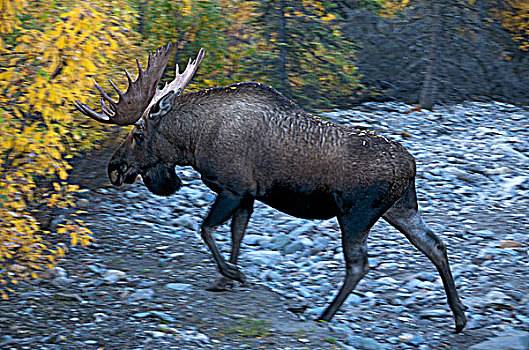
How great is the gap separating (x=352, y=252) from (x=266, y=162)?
98cm

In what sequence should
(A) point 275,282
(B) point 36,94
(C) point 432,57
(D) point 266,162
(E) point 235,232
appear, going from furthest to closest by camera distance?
(C) point 432,57 < (A) point 275,282 < (E) point 235,232 < (D) point 266,162 < (B) point 36,94

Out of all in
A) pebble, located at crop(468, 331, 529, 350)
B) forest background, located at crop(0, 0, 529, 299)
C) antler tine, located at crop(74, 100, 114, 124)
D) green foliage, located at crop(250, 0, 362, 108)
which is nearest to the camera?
pebble, located at crop(468, 331, 529, 350)

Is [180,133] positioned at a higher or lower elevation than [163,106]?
lower

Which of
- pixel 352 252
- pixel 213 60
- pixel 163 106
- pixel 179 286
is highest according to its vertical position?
pixel 163 106

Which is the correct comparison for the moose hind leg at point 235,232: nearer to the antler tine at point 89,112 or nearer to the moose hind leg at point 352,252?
the moose hind leg at point 352,252

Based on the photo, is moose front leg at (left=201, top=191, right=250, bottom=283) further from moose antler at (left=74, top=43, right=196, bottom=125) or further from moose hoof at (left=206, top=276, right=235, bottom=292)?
moose antler at (left=74, top=43, right=196, bottom=125)

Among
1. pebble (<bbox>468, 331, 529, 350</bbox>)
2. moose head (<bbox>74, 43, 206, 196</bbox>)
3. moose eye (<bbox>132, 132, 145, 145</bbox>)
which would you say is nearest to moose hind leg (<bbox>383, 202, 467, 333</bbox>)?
pebble (<bbox>468, 331, 529, 350</bbox>)

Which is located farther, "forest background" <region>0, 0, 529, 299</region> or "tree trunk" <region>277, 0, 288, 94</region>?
"tree trunk" <region>277, 0, 288, 94</region>

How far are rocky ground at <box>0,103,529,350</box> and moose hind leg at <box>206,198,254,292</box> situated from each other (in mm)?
118

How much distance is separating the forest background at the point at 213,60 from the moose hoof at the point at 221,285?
3.78 feet

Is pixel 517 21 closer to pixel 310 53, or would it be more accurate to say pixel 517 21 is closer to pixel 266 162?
pixel 310 53

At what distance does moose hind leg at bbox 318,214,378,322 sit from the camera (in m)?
5.60

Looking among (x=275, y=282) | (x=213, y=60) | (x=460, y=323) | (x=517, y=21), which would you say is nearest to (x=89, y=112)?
(x=275, y=282)

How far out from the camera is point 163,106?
6121 millimetres
